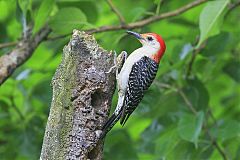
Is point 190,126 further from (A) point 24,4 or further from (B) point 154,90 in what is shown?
(A) point 24,4

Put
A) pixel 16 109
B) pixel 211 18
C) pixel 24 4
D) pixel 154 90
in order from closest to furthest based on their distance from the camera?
pixel 211 18
pixel 24 4
pixel 154 90
pixel 16 109

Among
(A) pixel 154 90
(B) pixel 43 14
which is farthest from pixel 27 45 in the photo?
(A) pixel 154 90

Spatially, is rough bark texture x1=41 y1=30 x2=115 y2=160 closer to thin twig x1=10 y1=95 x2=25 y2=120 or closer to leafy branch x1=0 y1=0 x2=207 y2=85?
leafy branch x1=0 y1=0 x2=207 y2=85

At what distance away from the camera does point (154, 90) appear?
5.09 m

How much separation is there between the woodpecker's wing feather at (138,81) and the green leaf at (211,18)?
2.05 ft

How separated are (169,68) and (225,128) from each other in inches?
26.0

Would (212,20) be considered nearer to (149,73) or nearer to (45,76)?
(149,73)

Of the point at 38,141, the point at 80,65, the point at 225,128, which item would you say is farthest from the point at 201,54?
the point at 80,65

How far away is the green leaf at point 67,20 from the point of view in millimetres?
4590

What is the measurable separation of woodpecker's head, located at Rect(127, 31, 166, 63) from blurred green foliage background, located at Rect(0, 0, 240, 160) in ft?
0.32

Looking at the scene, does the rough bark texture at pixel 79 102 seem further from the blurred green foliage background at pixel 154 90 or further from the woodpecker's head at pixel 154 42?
the woodpecker's head at pixel 154 42

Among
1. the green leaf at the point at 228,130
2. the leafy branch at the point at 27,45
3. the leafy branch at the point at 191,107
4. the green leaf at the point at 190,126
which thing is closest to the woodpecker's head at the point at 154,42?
the leafy branch at the point at 27,45

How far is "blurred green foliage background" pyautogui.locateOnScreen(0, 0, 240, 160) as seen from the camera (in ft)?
15.5

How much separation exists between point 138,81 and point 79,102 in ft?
5.08
